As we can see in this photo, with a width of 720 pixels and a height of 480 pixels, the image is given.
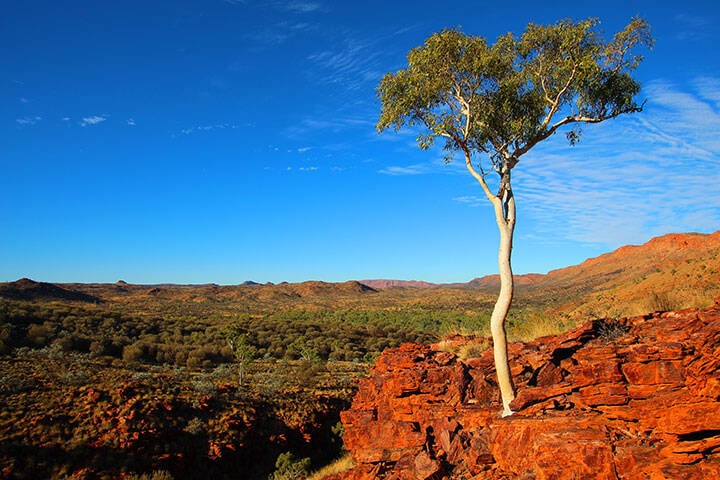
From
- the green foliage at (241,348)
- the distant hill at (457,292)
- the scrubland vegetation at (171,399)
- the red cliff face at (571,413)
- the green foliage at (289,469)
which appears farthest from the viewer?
the distant hill at (457,292)

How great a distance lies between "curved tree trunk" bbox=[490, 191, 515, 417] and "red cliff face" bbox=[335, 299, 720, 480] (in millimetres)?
318

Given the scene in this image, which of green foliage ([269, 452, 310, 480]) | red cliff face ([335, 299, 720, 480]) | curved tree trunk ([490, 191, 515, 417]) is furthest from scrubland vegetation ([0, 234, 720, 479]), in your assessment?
curved tree trunk ([490, 191, 515, 417])

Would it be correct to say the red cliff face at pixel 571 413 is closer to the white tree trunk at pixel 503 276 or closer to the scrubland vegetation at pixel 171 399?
the white tree trunk at pixel 503 276

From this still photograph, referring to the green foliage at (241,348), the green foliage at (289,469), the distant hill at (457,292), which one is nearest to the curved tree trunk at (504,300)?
the distant hill at (457,292)

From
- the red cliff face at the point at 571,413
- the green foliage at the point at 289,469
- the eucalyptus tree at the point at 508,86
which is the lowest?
the green foliage at the point at 289,469

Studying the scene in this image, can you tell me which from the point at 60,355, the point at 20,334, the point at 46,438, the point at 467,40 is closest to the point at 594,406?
the point at 467,40

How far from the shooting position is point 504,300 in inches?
344

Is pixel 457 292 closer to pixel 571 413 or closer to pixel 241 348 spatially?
pixel 241 348

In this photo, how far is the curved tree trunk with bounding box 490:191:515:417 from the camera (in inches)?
330

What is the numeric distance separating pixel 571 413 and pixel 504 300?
2438 millimetres

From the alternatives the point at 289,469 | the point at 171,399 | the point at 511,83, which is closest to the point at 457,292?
the point at 171,399

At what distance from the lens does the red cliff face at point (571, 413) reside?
5.98m

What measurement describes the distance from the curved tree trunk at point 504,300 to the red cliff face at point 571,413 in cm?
32

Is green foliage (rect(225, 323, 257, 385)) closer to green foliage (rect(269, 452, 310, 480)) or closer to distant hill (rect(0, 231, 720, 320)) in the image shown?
green foliage (rect(269, 452, 310, 480))
